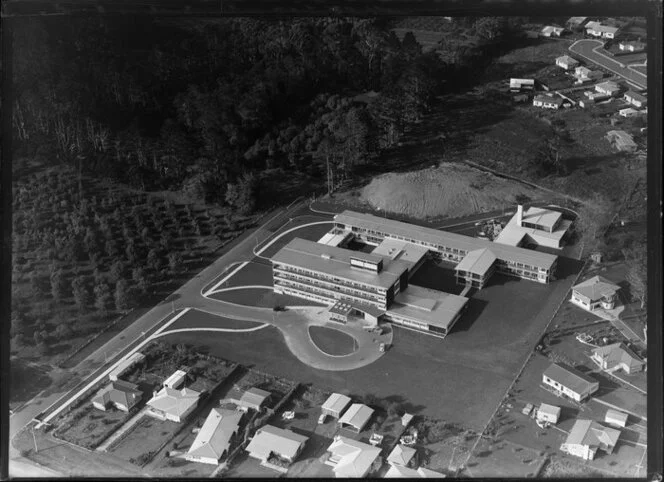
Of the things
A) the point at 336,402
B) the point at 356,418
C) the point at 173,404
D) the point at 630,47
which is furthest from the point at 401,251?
the point at 630,47

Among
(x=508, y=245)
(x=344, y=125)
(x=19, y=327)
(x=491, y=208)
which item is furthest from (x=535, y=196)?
(x=19, y=327)

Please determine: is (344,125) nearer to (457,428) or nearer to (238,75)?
(238,75)

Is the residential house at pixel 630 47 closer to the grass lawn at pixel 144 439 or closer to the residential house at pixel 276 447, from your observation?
the residential house at pixel 276 447

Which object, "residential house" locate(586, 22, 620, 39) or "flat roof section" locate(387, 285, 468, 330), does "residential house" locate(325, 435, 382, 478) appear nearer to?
"flat roof section" locate(387, 285, 468, 330)

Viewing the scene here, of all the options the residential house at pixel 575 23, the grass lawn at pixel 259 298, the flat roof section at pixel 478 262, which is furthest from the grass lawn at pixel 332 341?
the residential house at pixel 575 23

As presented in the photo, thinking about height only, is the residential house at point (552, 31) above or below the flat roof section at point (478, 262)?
above

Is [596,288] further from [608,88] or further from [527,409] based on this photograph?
[608,88]

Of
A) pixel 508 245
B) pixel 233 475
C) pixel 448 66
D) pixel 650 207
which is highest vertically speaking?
pixel 650 207
